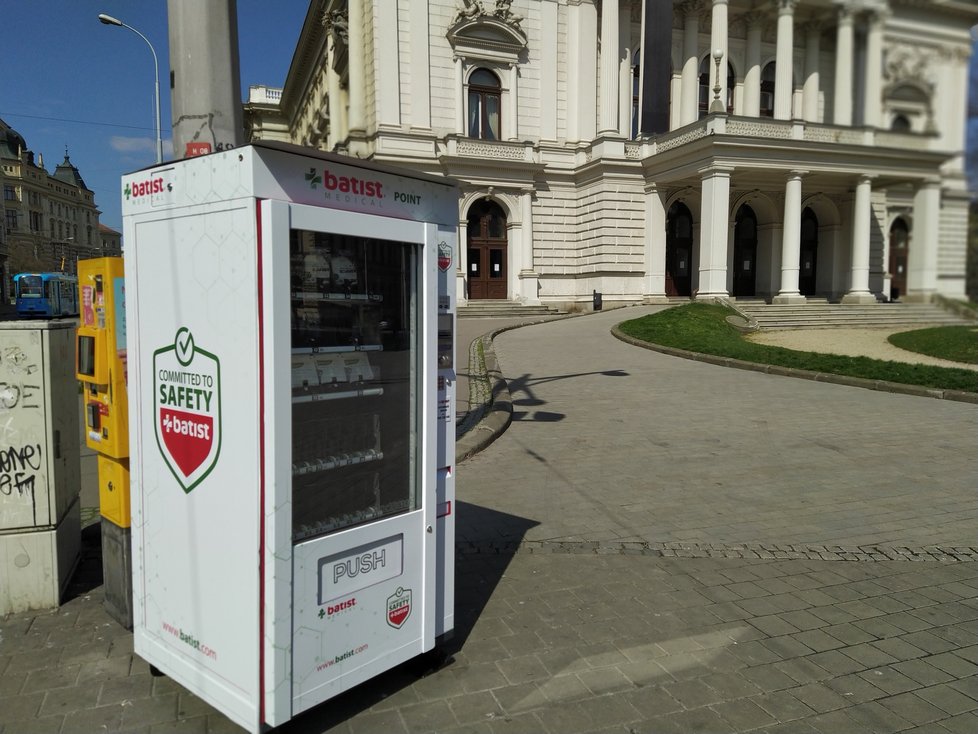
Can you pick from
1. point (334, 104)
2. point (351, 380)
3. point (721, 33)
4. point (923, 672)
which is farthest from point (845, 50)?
point (334, 104)

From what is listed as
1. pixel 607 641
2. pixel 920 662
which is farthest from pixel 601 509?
pixel 920 662

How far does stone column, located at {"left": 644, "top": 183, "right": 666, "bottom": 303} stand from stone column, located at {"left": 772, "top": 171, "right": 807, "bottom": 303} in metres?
5.38

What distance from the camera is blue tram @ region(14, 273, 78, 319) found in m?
39.6

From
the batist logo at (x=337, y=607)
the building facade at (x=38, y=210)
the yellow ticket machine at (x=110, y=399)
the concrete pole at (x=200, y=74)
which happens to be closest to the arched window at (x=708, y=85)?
the concrete pole at (x=200, y=74)

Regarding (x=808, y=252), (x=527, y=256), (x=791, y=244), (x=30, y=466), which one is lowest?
(x=30, y=466)

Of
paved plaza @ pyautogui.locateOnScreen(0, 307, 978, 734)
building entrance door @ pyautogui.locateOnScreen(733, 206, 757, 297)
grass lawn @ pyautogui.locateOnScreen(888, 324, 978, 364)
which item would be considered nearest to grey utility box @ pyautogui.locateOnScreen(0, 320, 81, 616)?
paved plaza @ pyautogui.locateOnScreen(0, 307, 978, 734)

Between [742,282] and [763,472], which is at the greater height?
[742,282]

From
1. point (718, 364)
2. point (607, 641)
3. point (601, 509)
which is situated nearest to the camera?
point (607, 641)

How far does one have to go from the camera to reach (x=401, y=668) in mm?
3445

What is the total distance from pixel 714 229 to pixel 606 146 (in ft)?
22.3

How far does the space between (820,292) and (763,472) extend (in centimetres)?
2912

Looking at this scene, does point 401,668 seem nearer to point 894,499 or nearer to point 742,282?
point 894,499

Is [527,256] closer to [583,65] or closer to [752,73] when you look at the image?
[583,65]

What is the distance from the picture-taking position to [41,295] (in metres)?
40.2
